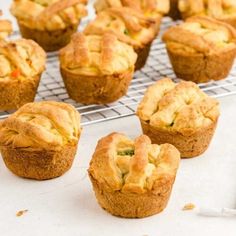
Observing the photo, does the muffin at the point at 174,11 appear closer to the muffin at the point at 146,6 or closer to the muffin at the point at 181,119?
the muffin at the point at 146,6

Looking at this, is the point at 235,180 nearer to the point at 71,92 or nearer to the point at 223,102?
the point at 223,102

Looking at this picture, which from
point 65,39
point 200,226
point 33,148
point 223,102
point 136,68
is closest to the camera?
point 200,226

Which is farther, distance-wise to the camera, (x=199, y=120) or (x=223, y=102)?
(x=223, y=102)

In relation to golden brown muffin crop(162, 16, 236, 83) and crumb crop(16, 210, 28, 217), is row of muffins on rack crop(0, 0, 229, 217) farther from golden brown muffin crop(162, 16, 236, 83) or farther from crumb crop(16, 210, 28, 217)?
golden brown muffin crop(162, 16, 236, 83)

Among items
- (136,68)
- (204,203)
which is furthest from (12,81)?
(204,203)

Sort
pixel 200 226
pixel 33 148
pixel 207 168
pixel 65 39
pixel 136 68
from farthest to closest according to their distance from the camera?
pixel 65 39 < pixel 136 68 < pixel 207 168 < pixel 33 148 < pixel 200 226

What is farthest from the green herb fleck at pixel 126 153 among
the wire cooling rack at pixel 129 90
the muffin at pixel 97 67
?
the muffin at pixel 97 67

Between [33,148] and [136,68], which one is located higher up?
[33,148]
